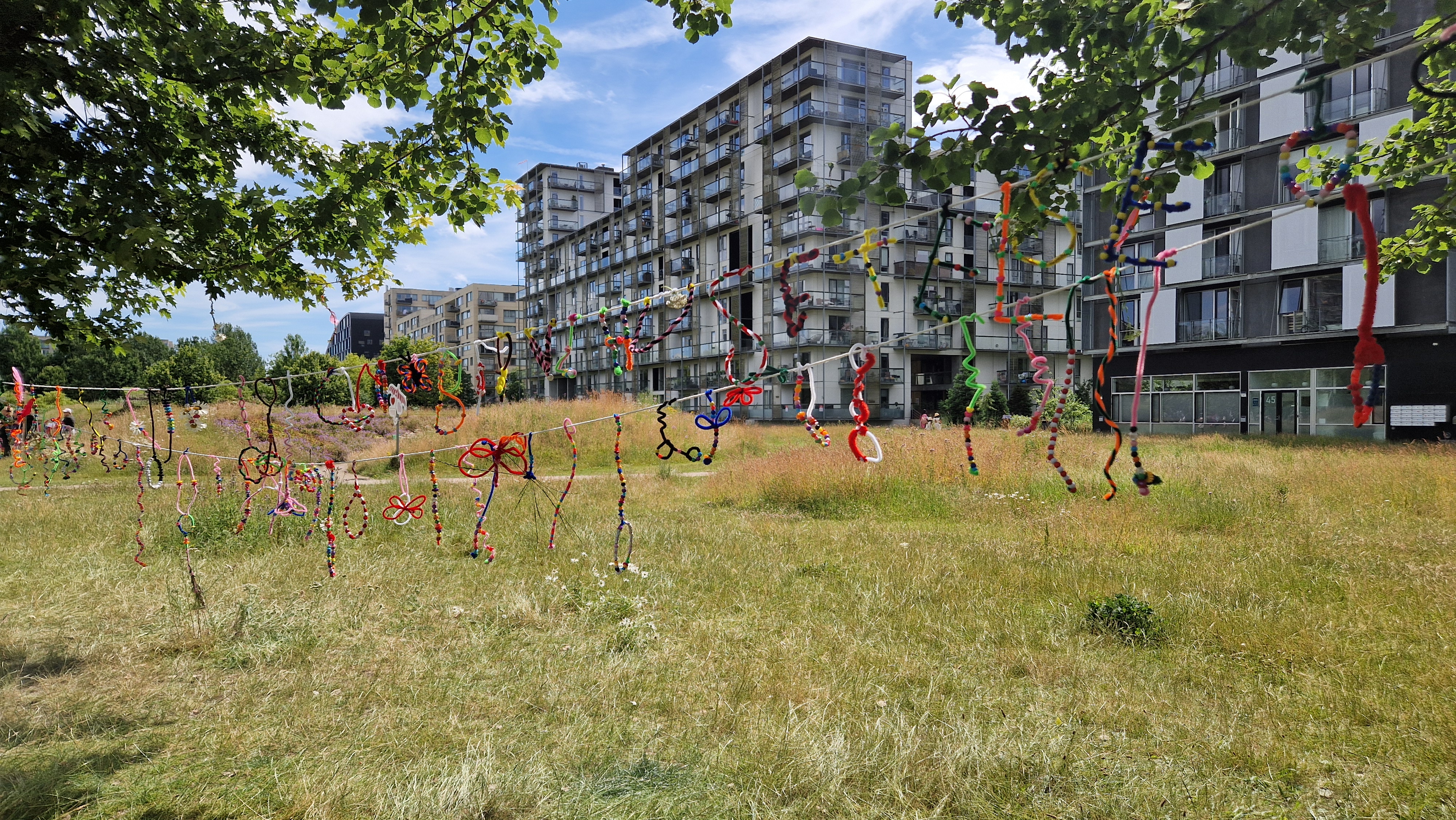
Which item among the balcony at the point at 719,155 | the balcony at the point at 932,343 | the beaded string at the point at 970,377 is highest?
the balcony at the point at 719,155

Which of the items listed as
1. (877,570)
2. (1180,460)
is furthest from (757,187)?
(877,570)

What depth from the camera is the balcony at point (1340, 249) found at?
26453 millimetres

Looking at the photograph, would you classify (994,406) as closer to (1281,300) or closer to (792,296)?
(1281,300)

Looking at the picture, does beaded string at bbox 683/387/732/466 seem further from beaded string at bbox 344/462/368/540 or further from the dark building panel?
the dark building panel

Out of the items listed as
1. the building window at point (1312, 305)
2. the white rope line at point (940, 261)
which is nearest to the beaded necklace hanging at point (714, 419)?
the white rope line at point (940, 261)

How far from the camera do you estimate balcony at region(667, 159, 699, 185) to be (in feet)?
168

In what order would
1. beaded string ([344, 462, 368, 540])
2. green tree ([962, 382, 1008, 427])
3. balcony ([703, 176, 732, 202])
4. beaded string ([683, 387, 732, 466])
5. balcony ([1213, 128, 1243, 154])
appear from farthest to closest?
balcony ([703, 176, 732, 202])
green tree ([962, 382, 1008, 427])
balcony ([1213, 128, 1243, 154])
beaded string ([344, 462, 368, 540])
beaded string ([683, 387, 732, 466])

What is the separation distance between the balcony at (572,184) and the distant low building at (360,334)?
51.1m

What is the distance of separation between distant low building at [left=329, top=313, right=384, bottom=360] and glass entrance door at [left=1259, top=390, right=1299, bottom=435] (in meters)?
109

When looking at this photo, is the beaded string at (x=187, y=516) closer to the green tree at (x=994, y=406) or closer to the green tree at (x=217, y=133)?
the green tree at (x=217, y=133)

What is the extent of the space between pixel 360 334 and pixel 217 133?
135 metres

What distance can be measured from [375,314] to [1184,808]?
14431 cm

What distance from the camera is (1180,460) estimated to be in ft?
53.6

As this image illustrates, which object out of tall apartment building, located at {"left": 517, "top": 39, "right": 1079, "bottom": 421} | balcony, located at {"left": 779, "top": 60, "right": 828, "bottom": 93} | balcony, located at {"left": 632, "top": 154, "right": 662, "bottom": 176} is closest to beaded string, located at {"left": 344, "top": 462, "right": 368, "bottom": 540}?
tall apartment building, located at {"left": 517, "top": 39, "right": 1079, "bottom": 421}
